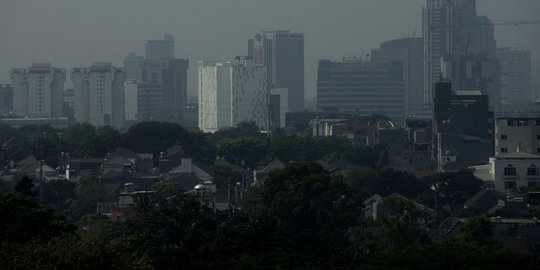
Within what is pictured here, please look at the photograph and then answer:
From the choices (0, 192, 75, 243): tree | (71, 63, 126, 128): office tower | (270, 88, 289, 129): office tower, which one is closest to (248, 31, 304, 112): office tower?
(270, 88, 289, 129): office tower

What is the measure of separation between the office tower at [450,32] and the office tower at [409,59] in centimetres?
241

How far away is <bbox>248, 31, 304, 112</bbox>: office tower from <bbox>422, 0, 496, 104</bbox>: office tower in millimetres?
8464

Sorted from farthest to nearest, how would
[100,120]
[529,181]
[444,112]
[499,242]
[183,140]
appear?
[100,120] → [444,112] → [183,140] → [529,181] → [499,242]

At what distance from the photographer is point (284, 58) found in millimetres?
112688

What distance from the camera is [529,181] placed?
3819 centimetres

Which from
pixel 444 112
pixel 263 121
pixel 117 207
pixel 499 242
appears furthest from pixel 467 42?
pixel 499 242

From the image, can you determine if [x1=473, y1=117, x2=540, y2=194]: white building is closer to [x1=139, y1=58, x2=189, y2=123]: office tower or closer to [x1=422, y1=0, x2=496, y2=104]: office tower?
[x1=422, y1=0, x2=496, y2=104]: office tower

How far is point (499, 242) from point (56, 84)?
249ft

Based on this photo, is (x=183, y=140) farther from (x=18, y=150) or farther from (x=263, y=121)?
(x=263, y=121)

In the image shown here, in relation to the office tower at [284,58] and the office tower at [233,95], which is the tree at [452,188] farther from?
the office tower at [284,58]

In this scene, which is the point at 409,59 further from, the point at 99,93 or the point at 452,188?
the point at 452,188

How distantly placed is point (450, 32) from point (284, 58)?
37.1 ft

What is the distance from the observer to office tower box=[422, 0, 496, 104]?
106125mm

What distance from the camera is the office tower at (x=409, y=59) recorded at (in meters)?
110
